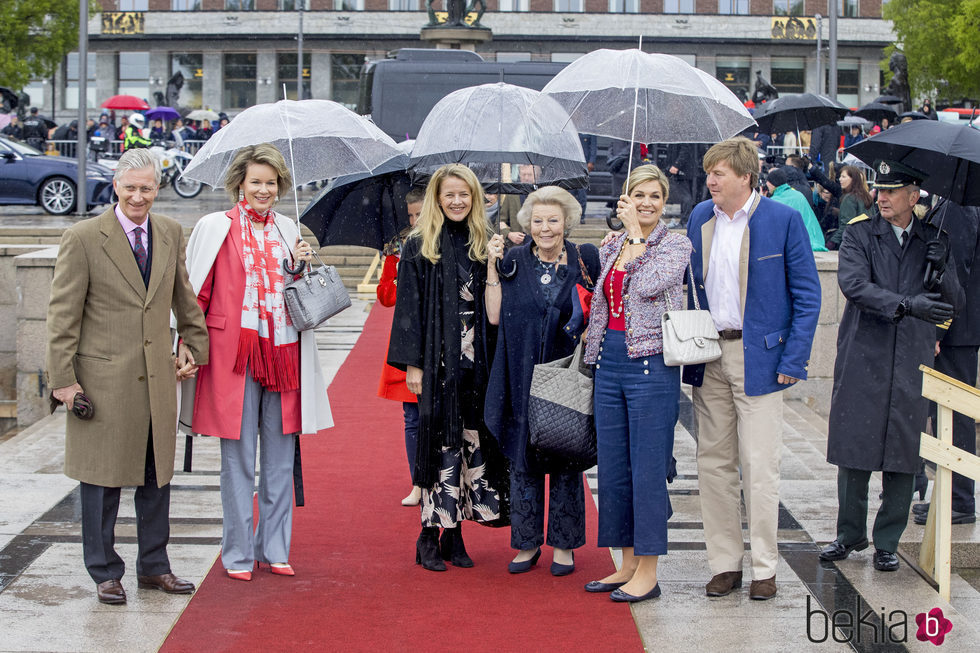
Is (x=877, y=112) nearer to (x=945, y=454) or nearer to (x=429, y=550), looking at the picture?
(x=945, y=454)

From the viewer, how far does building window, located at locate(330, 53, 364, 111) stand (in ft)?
180

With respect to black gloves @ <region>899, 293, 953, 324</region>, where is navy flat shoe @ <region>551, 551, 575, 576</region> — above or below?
below

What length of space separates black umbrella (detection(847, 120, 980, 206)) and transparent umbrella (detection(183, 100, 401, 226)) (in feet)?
8.57

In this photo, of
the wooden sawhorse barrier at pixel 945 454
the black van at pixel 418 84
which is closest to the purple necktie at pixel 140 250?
the wooden sawhorse barrier at pixel 945 454

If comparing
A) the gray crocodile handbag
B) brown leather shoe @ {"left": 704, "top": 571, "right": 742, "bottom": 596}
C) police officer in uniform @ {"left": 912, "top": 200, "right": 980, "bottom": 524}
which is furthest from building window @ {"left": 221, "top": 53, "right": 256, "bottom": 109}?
brown leather shoe @ {"left": 704, "top": 571, "right": 742, "bottom": 596}

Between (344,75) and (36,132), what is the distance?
24767mm

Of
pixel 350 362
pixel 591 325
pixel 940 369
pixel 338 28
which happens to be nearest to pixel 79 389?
pixel 591 325

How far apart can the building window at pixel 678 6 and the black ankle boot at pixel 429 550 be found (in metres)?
50.7

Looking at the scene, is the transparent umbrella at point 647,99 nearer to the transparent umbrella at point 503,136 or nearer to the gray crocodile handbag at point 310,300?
the transparent umbrella at point 503,136

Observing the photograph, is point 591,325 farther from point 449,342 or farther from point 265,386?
point 265,386

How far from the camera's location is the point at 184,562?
604 centimetres

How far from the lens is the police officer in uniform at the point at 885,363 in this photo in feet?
19.9

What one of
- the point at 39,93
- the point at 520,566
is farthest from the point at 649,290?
the point at 39,93

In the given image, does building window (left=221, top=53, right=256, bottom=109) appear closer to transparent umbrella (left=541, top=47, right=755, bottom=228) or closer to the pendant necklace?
transparent umbrella (left=541, top=47, right=755, bottom=228)
